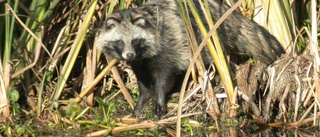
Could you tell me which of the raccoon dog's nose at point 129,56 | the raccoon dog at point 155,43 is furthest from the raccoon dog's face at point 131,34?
the raccoon dog's nose at point 129,56

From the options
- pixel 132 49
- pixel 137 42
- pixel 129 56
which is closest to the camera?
pixel 129 56

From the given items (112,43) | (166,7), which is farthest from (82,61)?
(166,7)

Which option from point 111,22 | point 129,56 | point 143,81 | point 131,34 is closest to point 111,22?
point 111,22

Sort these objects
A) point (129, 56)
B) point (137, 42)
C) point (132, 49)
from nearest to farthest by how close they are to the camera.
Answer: point (129, 56)
point (132, 49)
point (137, 42)

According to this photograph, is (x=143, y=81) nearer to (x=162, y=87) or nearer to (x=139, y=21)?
(x=162, y=87)

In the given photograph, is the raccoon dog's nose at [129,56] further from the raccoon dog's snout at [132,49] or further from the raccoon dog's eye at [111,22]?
the raccoon dog's eye at [111,22]

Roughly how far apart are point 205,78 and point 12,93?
1763 mm

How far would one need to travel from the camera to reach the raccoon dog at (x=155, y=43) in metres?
7.40

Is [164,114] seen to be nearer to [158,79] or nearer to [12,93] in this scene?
[158,79]

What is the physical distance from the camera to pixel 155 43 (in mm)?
7406

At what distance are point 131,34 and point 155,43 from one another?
25cm

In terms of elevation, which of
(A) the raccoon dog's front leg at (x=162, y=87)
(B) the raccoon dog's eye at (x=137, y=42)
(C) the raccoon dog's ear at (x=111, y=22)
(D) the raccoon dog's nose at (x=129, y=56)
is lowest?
(A) the raccoon dog's front leg at (x=162, y=87)

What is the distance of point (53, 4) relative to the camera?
7047 mm

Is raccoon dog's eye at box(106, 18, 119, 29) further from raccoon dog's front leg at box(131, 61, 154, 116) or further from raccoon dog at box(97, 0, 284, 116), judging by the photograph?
raccoon dog's front leg at box(131, 61, 154, 116)
